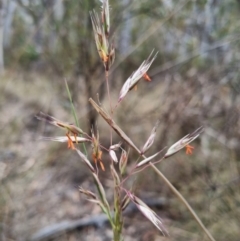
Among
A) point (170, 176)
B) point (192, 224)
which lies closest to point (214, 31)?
point (170, 176)

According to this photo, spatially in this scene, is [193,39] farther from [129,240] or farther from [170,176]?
[129,240]

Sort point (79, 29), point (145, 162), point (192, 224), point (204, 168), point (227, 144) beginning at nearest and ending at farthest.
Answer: point (145, 162), point (192, 224), point (227, 144), point (204, 168), point (79, 29)

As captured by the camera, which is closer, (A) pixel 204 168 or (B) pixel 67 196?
(A) pixel 204 168

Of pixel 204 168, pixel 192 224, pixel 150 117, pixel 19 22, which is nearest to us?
pixel 192 224

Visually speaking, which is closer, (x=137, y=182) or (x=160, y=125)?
(x=137, y=182)
